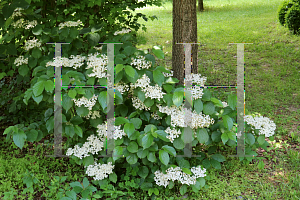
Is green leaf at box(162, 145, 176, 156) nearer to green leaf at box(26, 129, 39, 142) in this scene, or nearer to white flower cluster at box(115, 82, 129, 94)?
white flower cluster at box(115, 82, 129, 94)

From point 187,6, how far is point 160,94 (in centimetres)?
126

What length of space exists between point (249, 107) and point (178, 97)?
2.42 metres

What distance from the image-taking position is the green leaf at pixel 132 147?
214 cm

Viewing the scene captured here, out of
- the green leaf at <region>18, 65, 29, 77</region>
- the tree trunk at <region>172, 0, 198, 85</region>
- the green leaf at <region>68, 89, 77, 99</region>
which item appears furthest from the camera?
the tree trunk at <region>172, 0, 198, 85</region>

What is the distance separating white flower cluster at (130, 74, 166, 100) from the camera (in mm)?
2137

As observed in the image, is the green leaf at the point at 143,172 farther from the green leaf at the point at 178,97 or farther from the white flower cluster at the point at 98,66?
the white flower cluster at the point at 98,66

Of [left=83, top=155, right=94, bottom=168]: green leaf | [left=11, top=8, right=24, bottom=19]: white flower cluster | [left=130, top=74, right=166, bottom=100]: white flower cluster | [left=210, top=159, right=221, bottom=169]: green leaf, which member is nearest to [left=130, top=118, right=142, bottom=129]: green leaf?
[left=130, top=74, right=166, bottom=100]: white flower cluster

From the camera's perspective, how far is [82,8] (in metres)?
3.36

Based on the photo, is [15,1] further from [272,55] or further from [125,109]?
[272,55]

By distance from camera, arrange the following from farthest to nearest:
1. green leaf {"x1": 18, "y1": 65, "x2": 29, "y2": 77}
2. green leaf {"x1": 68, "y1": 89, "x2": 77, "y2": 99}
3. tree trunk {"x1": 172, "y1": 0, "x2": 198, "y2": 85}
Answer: tree trunk {"x1": 172, "y1": 0, "x2": 198, "y2": 85}
green leaf {"x1": 18, "y1": 65, "x2": 29, "y2": 77}
green leaf {"x1": 68, "y1": 89, "x2": 77, "y2": 99}

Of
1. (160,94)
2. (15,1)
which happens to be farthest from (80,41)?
(160,94)

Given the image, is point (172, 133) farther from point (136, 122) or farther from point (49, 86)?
point (49, 86)

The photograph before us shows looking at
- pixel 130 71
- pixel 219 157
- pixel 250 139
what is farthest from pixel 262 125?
pixel 130 71

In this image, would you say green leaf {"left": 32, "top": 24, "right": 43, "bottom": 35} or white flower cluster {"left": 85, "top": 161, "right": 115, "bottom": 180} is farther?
green leaf {"left": 32, "top": 24, "right": 43, "bottom": 35}
